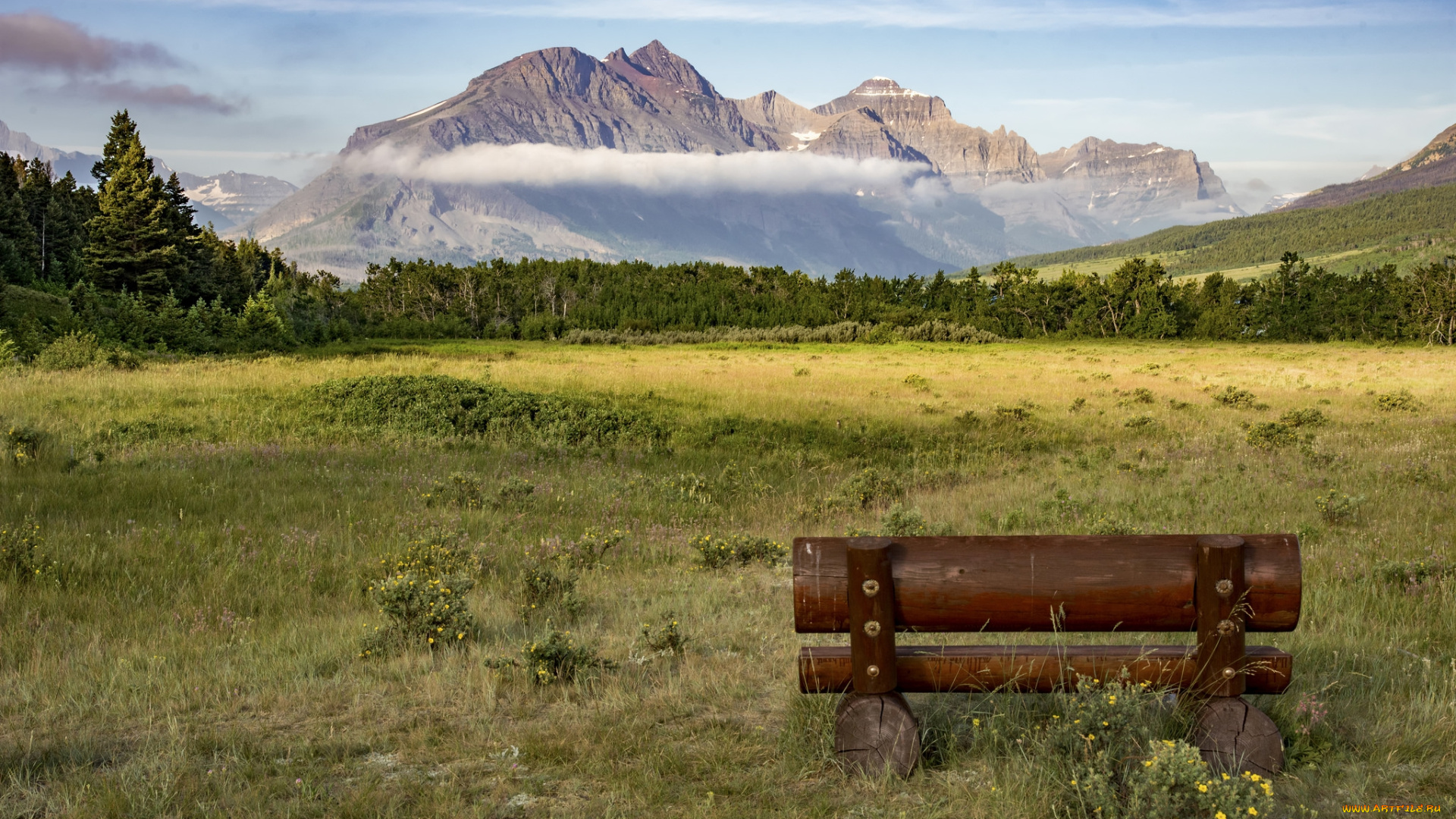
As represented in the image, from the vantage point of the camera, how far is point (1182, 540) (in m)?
4.32

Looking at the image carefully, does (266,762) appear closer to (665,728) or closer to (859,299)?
(665,728)

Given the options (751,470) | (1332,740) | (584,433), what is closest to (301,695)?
(1332,740)

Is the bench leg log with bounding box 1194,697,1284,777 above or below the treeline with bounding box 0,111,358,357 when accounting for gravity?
below

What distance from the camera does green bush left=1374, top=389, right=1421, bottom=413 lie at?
82.3ft

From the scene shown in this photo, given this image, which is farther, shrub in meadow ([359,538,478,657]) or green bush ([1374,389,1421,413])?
green bush ([1374,389,1421,413])

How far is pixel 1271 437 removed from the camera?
1906 centimetres

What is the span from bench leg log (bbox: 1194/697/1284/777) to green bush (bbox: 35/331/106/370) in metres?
33.1

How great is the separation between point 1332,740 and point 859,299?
9789 centimetres

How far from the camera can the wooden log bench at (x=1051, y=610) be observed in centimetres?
426

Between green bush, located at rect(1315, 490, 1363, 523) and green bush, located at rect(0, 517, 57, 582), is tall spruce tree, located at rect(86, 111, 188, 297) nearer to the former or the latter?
green bush, located at rect(0, 517, 57, 582)

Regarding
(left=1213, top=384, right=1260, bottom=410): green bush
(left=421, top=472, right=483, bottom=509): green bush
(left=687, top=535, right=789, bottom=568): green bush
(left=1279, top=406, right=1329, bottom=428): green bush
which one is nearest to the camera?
(left=687, top=535, right=789, bottom=568): green bush

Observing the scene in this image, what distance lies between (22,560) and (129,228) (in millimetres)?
62669

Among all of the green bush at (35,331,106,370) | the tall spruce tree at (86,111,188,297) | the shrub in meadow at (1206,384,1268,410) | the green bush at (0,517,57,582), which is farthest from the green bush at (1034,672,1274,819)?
the tall spruce tree at (86,111,188,297)

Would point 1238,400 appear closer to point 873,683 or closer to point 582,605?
point 582,605
